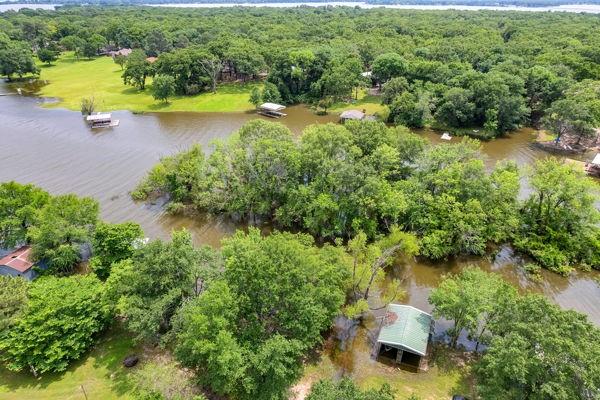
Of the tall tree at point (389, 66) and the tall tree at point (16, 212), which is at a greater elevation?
the tall tree at point (389, 66)

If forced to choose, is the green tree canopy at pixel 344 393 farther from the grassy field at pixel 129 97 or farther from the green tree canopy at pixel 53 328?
the grassy field at pixel 129 97

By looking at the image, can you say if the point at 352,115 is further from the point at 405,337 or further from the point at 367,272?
the point at 405,337

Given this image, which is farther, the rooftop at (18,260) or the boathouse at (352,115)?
the boathouse at (352,115)

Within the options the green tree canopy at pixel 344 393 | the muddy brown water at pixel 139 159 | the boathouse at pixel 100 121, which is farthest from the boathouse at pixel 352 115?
the green tree canopy at pixel 344 393

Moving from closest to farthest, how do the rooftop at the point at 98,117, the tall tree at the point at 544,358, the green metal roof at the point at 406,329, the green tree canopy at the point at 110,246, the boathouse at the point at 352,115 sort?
1. the tall tree at the point at 544,358
2. the green metal roof at the point at 406,329
3. the green tree canopy at the point at 110,246
4. the boathouse at the point at 352,115
5. the rooftop at the point at 98,117

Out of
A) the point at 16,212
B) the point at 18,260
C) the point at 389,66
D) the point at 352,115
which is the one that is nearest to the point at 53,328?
the point at 18,260

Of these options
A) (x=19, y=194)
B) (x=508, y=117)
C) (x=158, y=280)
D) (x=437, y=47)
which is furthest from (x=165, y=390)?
(x=437, y=47)
